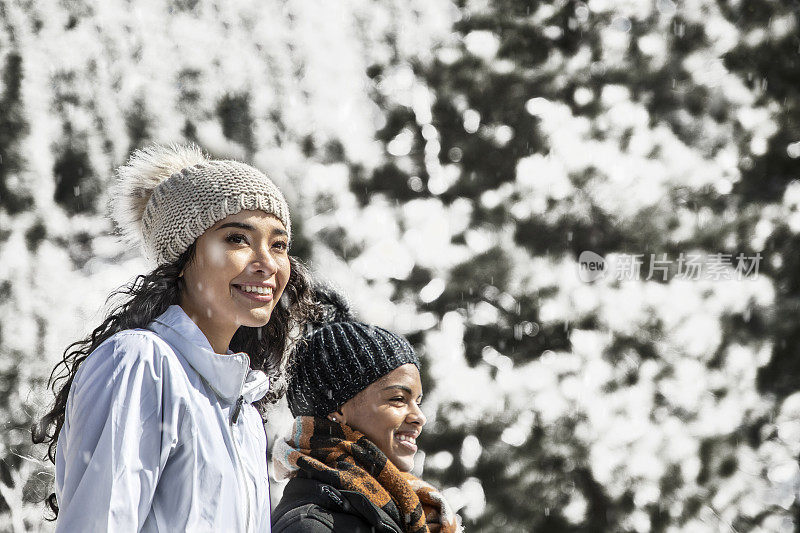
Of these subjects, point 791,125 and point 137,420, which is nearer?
point 137,420

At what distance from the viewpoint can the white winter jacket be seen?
49.6 inches

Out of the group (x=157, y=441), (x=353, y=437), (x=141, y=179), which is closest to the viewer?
(x=157, y=441)

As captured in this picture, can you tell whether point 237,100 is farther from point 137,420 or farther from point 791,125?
point 137,420

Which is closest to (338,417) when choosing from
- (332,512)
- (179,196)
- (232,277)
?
(332,512)

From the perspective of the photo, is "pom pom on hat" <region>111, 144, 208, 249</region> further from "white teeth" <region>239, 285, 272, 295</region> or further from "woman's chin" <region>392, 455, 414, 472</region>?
"woman's chin" <region>392, 455, 414, 472</region>

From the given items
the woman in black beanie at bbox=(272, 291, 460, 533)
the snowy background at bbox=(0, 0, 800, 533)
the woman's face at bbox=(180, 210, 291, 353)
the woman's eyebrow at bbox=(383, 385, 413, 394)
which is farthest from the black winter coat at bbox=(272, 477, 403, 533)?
the snowy background at bbox=(0, 0, 800, 533)

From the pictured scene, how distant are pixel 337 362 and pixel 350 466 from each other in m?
0.31

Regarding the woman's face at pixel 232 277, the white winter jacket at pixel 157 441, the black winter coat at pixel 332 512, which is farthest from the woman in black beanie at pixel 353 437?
the woman's face at pixel 232 277

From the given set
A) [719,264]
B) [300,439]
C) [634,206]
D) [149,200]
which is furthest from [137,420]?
[719,264]

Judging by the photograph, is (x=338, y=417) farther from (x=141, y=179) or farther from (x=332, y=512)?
(x=141, y=179)

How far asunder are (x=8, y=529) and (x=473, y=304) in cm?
359

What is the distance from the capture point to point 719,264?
620 cm

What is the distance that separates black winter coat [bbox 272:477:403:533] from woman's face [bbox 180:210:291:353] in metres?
0.47

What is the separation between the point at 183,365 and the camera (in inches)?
58.7
